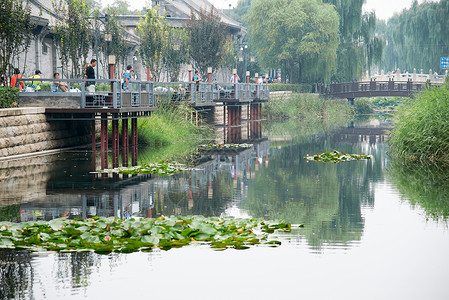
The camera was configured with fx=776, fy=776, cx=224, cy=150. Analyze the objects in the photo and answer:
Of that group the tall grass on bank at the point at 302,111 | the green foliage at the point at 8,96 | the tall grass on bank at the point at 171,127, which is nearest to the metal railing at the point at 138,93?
the green foliage at the point at 8,96

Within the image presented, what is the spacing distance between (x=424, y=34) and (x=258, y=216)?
63.1 metres

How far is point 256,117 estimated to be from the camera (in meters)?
54.5

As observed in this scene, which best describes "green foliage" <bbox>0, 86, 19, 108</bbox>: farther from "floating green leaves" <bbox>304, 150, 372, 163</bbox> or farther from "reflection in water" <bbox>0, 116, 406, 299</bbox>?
"floating green leaves" <bbox>304, 150, 372, 163</bbox>

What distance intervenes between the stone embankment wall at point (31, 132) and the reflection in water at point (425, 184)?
36.4ft

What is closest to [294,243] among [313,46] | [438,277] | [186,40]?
[438,277]

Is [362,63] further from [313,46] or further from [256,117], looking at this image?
[256,117]

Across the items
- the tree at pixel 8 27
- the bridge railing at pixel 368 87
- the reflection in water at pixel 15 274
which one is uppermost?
the tree at pixel 8 27

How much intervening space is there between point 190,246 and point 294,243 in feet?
5.10

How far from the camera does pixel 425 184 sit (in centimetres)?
1914

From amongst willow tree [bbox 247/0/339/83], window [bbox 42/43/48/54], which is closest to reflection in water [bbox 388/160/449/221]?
window [bbox 42/43/48/54]

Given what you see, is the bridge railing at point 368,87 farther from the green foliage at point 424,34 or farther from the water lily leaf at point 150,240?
the water lily leaf at point 150,240

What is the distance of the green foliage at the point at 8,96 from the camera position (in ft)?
79.6

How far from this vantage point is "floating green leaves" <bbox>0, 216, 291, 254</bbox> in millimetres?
10914

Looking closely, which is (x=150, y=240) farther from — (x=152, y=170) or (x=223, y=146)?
(x=223, y=146)
